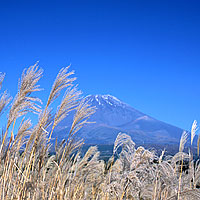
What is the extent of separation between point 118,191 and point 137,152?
0.46m

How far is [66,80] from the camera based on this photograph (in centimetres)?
248

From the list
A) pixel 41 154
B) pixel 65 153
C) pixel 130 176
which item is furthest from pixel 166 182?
pixel 41 154

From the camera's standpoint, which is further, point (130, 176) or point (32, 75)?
point (130, 176)

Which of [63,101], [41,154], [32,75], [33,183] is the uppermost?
[32,75]

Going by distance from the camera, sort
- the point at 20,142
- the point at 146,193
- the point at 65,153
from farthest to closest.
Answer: the point at 146,193
the point at 20,142
the point at 65,153

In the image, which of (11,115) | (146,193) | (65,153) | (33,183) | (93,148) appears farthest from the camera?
(93,148)

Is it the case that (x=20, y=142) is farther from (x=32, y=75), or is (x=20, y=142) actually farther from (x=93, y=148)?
(x=93, y=148)

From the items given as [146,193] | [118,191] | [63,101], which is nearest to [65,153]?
[63,101]

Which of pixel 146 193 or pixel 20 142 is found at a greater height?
pixel 20 142

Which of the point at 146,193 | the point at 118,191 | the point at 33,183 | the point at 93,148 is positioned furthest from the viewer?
the point at 93,148

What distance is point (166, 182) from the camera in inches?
113

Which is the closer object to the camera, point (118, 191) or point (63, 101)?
point (63, 101)

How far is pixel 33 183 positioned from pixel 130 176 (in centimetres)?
96

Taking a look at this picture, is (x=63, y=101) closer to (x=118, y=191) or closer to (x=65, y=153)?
(x=65, y=153)
